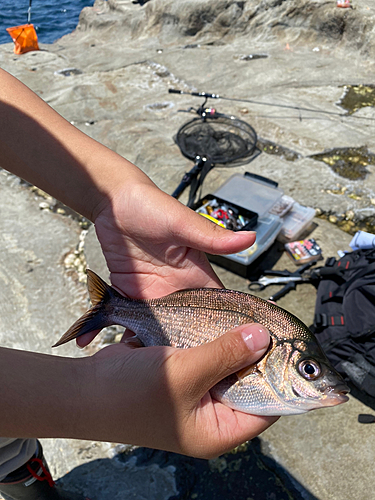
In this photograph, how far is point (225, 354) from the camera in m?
1.57

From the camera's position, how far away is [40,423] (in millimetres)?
1406

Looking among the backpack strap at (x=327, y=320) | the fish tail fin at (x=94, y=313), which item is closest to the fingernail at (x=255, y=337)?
the fish tail fin at (x=94, y=313)

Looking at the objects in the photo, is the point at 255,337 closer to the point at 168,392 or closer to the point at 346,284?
the point at 168,392

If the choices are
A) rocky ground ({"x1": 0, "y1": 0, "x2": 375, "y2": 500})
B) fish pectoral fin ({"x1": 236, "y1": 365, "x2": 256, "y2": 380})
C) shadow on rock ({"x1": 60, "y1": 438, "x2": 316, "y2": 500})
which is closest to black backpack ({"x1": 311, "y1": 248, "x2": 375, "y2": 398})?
rocky ground ({"x1": 0, "y1": 0, "x2": 375, "y2": 500})

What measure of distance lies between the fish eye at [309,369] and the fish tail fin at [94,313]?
1.18m

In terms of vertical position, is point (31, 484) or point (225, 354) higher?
point (225, 354)

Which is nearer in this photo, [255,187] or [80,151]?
[80,151]

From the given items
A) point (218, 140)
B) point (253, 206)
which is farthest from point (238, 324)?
point (218, 140)

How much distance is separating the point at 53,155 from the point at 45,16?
21.6m

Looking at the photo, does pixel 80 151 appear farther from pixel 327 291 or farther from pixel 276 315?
pixel 327 291

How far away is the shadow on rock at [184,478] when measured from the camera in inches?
99.7

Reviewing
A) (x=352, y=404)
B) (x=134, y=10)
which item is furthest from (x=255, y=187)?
(x=134, y=10)

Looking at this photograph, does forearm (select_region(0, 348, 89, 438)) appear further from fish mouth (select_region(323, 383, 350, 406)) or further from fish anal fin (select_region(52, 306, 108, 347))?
fish mouth (select_region(323, 383, 350, 406))

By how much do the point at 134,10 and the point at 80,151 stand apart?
1379 centimetres
